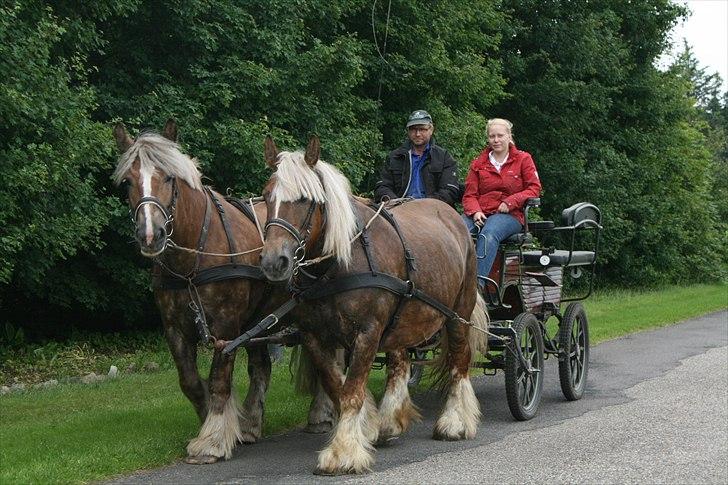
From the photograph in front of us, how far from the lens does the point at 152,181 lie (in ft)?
20.3

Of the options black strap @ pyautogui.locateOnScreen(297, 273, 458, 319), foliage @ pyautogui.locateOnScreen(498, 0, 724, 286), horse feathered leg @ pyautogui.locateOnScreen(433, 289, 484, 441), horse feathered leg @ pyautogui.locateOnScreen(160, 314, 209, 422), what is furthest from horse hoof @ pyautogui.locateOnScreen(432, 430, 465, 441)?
foliage @ pyautogui.locateOnScreen(498, 0, 724, 286)

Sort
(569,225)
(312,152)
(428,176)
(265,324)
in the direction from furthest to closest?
(569,225) → (428,176) → (265,324) → (312,152)

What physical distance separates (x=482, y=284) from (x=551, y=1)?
18.9 metres

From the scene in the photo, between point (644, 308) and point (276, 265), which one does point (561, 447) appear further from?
point (644, 308)

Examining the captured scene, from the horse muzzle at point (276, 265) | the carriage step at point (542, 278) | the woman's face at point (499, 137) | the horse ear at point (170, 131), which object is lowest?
the carriage step at point (542, 278)

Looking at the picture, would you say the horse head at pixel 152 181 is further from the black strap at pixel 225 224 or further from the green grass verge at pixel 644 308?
the green grass verge at pixel 644 308

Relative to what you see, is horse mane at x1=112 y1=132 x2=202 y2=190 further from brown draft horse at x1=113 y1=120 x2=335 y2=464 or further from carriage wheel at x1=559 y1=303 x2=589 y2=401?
carriage wheel at x1=559 y1=303 x2=589 y2=401

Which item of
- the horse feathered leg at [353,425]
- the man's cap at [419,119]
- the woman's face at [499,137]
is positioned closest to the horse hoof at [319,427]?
the horse feathered leg at [353,425]

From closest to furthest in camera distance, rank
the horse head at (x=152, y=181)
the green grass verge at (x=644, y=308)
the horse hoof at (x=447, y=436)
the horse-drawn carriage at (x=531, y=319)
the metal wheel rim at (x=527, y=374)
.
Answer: the horse head at (x=152, y=181) < the horse hoof at (x=447, y=436) < the horse-drawn carriage at (x=531, y=319) < the metal wheel rim at (x=527, y=374) < the green grass verge at (x=644, y=308)

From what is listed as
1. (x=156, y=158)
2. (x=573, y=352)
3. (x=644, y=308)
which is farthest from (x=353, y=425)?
(x=644, y=308)

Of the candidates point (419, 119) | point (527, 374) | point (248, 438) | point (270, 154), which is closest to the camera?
point (270, 154)

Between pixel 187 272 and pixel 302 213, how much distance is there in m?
1.06

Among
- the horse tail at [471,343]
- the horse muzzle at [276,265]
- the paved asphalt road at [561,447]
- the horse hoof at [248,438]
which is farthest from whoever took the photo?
the horse tail at [471,343]

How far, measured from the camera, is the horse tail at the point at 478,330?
7938 mm
